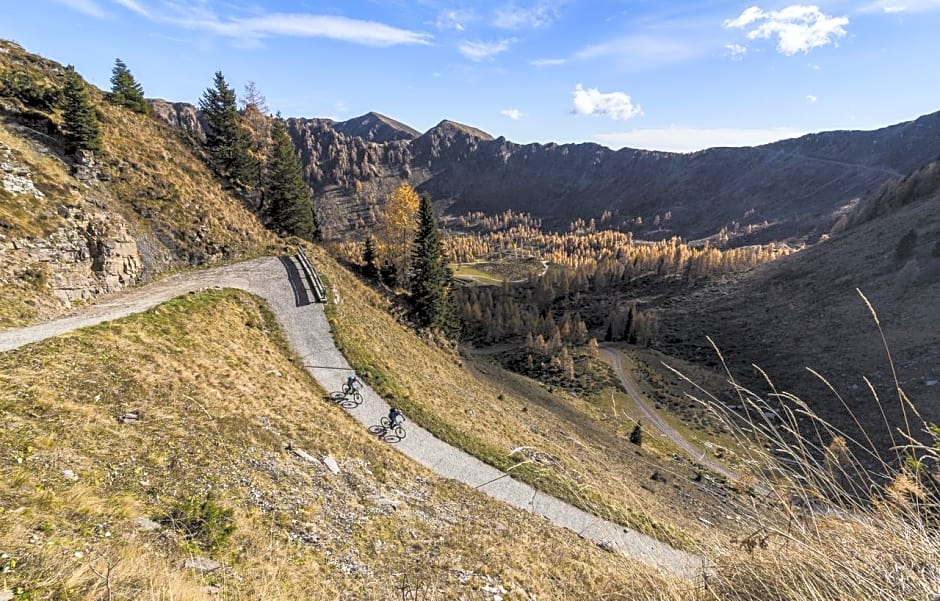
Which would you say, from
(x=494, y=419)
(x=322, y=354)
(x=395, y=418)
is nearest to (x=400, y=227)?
(x=322, y=354)

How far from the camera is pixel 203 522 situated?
837 cm

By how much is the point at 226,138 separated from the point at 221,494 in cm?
4417

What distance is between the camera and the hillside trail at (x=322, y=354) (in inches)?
603

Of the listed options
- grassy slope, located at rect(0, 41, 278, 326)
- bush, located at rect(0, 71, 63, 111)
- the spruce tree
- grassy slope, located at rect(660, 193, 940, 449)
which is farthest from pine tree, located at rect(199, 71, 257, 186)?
grassy slope, located at rect(660, 193, 940, 449)

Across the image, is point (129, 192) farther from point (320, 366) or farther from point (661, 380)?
point (661, 380)

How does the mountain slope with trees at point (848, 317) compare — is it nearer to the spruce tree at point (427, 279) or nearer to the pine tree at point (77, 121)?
the spruce tree at point (427, 279)

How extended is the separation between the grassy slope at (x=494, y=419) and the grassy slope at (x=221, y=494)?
9.46 feet

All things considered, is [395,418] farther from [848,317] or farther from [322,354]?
[848,317]

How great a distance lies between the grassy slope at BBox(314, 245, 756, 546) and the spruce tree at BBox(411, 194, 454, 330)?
351 cm

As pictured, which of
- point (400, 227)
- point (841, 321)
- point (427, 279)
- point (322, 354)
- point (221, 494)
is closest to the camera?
point (221, 494)

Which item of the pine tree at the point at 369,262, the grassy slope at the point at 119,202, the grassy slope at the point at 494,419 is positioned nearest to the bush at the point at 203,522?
the grassy slope at the point at 494,419

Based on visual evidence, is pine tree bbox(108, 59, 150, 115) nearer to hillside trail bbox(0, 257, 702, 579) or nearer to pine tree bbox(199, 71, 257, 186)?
pine tree bbox(199, 71, 257, 186)

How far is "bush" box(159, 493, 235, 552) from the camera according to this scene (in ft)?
25.9

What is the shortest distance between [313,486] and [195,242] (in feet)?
86.5
